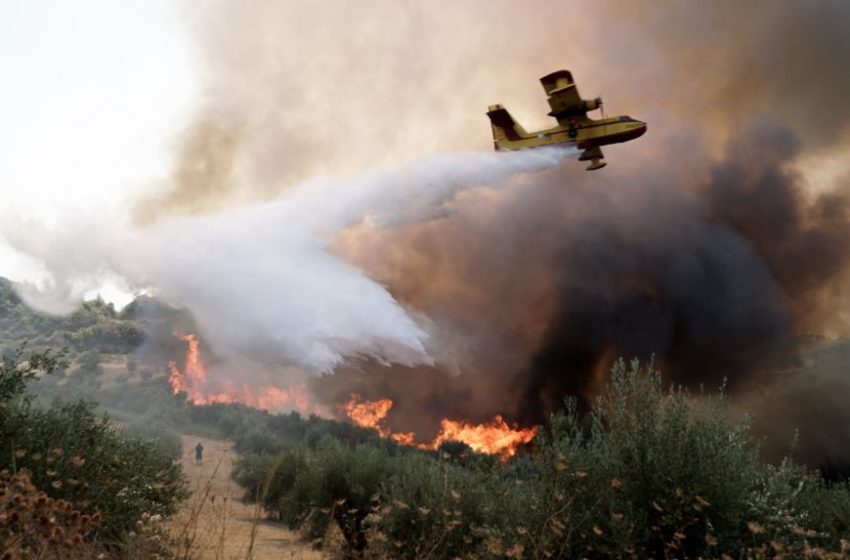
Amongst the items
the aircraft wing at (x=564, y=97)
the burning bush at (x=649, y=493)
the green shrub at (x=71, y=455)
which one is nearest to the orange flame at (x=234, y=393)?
the aircraft wing at (x=564, y=97)

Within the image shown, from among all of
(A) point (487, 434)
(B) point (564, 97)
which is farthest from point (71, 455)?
(A) point (487, 434)

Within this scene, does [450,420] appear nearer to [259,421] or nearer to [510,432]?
[510,432]

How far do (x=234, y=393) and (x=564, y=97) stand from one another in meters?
89.9

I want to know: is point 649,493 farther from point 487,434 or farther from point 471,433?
point 487,434

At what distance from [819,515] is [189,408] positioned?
277ft

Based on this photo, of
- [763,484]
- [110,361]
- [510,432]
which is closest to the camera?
[763,484]

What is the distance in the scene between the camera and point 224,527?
19.4 feet

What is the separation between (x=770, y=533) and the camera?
9344 millimetres

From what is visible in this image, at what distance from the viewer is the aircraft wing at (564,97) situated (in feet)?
85.4

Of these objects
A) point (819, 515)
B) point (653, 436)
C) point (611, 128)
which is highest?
point (611, 128)

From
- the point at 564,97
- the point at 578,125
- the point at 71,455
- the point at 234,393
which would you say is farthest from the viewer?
the point at 234,393

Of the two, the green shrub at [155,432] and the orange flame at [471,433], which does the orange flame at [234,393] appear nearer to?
the green shrub at [155,432]

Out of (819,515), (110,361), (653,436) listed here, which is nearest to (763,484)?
(653,436)

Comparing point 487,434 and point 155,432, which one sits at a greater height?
point 487,434
